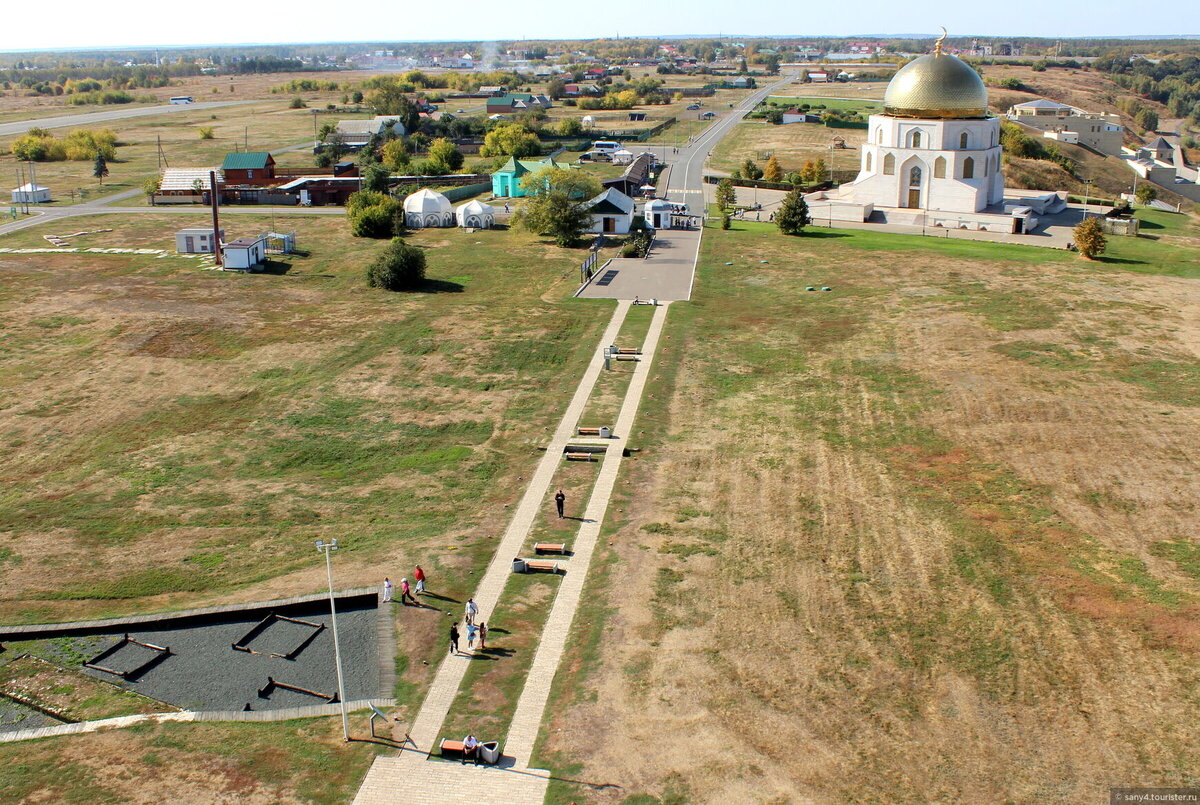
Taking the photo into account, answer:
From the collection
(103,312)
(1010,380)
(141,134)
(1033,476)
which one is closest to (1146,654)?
(1033,476)

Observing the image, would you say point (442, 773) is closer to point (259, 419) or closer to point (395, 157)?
point (259, 419)

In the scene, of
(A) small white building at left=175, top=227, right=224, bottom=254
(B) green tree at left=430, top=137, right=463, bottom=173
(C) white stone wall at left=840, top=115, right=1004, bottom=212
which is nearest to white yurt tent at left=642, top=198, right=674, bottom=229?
(C) white stone wall at left=840, top=115, right=1004, bottom=212

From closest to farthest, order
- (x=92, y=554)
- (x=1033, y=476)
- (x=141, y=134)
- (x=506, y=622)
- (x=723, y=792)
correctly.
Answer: (x=723, y=792) < (x=506, y=622) < (x=92, y=554) < (x=1033, y=476) < (x=141, y=134)

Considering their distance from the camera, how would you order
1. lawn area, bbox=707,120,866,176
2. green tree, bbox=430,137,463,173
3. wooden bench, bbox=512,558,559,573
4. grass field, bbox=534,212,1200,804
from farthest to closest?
lawn area, bbox=707,120,866,176, green tree, bbox=430,137,463,173, wooden bench, bbox=512,558,559,573, grass field, bbox=534,212,1200,804

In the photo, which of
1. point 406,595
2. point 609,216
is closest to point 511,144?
point 609,216

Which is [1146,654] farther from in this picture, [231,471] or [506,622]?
[231,471]

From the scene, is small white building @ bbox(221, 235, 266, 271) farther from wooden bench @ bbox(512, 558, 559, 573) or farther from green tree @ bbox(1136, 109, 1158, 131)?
green tree @ bbox(1136, 109, 1158, 131)

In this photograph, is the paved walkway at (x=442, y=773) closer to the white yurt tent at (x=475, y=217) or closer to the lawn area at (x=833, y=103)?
the white yurt tent at (x=475, y=217)
